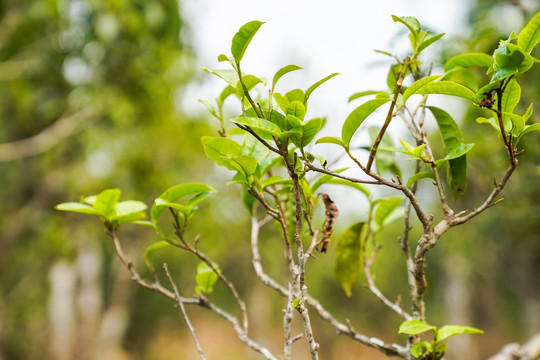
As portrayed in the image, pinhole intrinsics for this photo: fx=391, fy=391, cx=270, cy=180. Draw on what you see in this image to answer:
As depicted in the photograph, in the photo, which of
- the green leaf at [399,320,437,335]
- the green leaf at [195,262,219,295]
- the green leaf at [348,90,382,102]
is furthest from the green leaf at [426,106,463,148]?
the green leaf at [195,262,219,295]

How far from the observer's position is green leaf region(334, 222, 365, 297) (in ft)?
1.95

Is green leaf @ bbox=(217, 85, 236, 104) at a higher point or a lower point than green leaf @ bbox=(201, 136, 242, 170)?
higher

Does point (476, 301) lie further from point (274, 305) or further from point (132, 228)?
point (132, 228)

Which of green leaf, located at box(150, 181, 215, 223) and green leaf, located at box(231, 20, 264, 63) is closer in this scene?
green leaf, located at box(231, 20, 264, 63)

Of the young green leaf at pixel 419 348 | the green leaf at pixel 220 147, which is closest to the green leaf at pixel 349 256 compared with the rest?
A: the young green leaf at pixel 419 348

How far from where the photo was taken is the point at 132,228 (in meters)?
5.42

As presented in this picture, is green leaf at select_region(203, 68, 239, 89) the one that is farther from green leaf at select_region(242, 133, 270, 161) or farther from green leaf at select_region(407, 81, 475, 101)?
green leaf at select_region(407, 81, 475, 101)

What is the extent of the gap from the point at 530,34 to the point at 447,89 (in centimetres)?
8

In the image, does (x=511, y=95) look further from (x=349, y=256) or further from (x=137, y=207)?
(x=137, y=207)

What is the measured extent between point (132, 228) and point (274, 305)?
4.94 meters

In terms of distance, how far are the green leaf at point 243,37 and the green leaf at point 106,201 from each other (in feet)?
0.90

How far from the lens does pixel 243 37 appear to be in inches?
15.3

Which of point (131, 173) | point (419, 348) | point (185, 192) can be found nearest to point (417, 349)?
point (419, 348)

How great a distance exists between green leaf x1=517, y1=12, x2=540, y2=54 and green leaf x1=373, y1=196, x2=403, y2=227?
276mm
